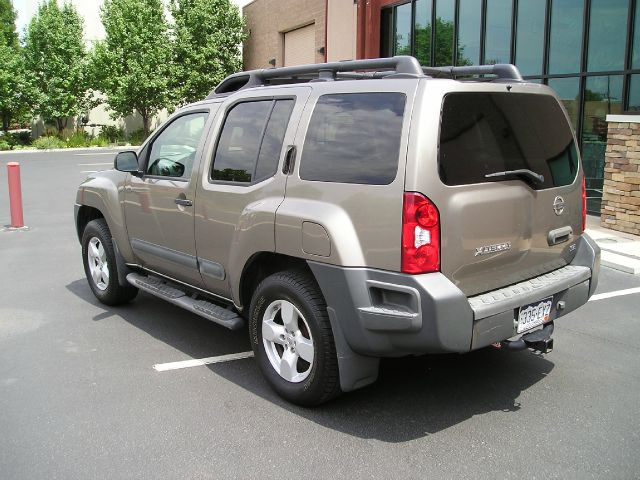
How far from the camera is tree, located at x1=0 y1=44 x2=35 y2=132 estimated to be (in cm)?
3200

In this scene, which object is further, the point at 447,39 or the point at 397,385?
the point at 447,39

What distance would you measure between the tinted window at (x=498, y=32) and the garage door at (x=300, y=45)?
1004 cm

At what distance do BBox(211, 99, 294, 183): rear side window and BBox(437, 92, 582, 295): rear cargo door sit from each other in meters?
1.19

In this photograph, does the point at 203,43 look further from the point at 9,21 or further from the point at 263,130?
the point at 263,130

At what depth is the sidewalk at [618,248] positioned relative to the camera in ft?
26.6

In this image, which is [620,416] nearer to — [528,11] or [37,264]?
[37,264]

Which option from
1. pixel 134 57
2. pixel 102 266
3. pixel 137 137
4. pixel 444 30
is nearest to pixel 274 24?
pixel 134 57

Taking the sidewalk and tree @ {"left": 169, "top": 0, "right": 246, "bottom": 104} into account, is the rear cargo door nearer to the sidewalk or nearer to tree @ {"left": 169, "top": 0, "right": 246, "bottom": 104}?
the sidewalk

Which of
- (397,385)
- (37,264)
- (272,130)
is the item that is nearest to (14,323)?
(37,264)

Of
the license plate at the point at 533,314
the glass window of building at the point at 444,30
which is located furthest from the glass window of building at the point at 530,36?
the license plate at the point at 533,314

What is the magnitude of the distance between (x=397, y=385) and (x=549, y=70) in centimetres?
1086

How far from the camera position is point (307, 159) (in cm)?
412

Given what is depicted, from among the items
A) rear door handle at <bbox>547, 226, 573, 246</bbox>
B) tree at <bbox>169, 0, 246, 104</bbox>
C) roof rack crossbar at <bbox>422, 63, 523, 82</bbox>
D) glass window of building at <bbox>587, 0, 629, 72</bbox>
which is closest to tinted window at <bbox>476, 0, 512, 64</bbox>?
glass window of building at <bbox>587, 0, 629, 72</bbox>

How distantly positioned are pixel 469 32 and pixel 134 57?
1987 centimetres
